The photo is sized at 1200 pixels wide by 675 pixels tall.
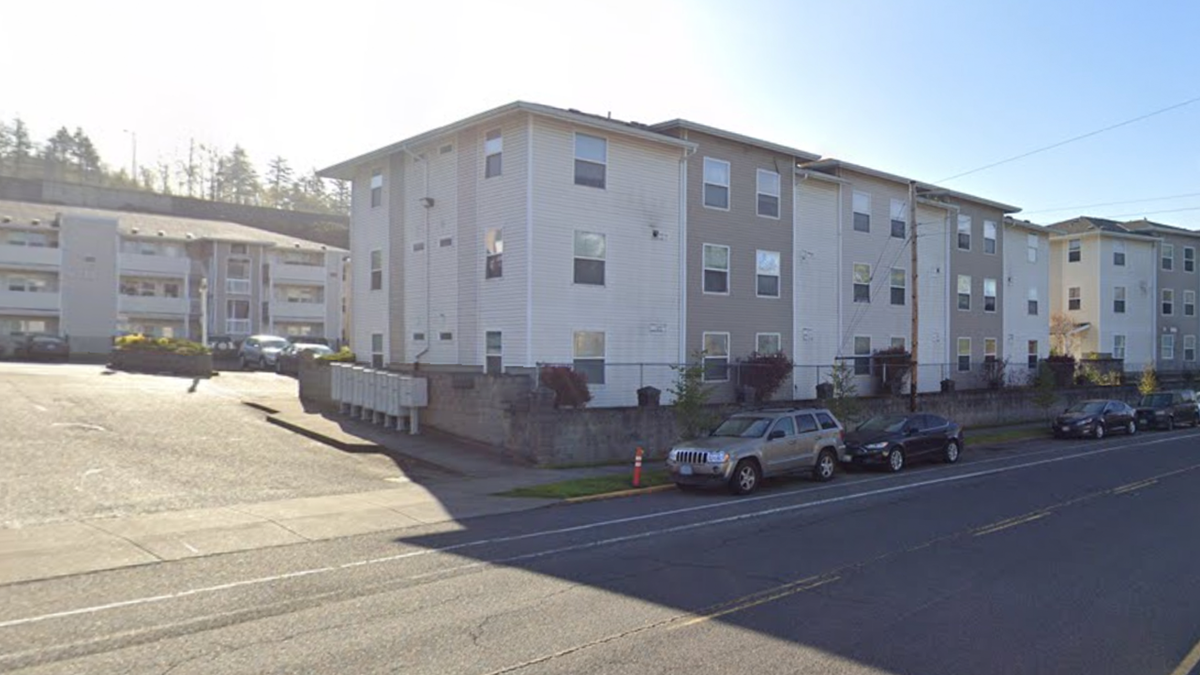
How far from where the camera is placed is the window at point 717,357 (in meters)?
28.2

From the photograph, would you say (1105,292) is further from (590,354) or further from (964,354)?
(590,354)

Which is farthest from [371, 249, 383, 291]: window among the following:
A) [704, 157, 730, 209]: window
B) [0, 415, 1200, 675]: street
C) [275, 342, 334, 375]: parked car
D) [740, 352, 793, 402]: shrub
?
[0, 415, 1200, 675]: street

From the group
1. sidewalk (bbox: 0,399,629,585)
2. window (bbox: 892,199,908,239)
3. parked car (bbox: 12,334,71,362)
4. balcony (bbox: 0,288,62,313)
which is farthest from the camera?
balcony (bbox: 0,288,62,313)

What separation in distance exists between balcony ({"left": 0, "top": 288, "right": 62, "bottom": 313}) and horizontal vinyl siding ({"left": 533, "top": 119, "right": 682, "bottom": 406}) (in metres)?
50.9

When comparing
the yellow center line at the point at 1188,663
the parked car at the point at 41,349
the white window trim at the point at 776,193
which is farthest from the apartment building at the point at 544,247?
the parked car at the point at 41,349

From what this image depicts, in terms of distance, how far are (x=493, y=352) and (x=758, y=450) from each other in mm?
9963

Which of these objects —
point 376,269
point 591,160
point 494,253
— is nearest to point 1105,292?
point 591,160

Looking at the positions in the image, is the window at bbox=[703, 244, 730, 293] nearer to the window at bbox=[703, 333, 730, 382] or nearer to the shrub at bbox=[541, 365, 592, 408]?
the window at bbox=[703, 333, 730, 382]

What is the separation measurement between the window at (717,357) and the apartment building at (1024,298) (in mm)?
20209

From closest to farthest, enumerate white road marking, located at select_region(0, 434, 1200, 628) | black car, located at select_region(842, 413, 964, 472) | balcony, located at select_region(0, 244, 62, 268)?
white road marking, located at select_region(0, 434, 1200, 628), black car, located at select_region(842, 413, 964, 472), balcony, located at select_region(0, 244, 62, 268)

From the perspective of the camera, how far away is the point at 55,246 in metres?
60.5

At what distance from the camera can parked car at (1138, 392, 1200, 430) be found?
36969mm

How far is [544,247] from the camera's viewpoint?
24.1 metres

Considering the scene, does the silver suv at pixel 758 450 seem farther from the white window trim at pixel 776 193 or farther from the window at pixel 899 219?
the window at pixel 899 219
